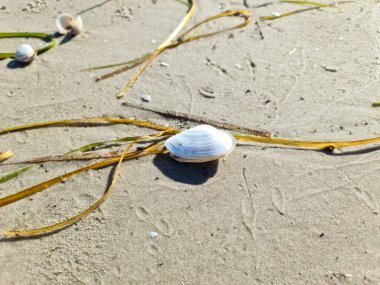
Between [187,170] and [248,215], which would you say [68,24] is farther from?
[248,215]

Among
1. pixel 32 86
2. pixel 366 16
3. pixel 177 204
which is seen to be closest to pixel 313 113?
pixel 177 204

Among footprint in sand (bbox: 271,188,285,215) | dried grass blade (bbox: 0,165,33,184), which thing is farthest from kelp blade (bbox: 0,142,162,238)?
footprint in sand (bbox: 271,188,285,215)

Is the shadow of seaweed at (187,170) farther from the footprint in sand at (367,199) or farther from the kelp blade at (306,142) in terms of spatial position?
the footprint in sand at (367,199)

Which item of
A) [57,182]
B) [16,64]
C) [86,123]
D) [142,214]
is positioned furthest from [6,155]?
[16,64]

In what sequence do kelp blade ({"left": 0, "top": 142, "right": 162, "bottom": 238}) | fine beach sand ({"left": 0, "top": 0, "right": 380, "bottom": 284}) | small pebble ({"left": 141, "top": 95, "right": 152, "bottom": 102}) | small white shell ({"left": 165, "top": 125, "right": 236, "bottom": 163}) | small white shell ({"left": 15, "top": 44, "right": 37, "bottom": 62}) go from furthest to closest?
1. small white shell ({"left": 15, "top": 44, "right": 37, "bottom": 62})
2. small pebble ({"left": 141, "top": 95, "right": 152, "bottom": 102})
3. small white shell ({"left": 165, "top": 125, "right": 236, "bottom": 163})
4. kelp blade ({"left": 0, "top": 142, "right": 162, "bottom": 238})
5. fine beach sand ({"left": 0, "top": 0, "right": 380, "bottom": 284})

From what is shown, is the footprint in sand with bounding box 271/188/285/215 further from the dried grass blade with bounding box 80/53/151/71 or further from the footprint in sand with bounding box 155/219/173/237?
the dried grass blade with bounding box 80/53/151/71

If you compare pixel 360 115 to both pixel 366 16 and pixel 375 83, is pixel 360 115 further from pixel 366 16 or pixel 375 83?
pixel 366 16

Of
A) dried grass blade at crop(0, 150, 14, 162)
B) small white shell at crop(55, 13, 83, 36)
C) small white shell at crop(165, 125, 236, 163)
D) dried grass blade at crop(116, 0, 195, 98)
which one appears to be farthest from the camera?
small white shell at crop(55, 13, 83, 36)

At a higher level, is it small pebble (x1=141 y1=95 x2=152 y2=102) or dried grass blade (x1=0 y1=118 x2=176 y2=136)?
small pebble (x1=141 y1=95 x2=152 y2=102)

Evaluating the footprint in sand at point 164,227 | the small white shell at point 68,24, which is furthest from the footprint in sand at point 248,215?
the small white shell at point 68,24
